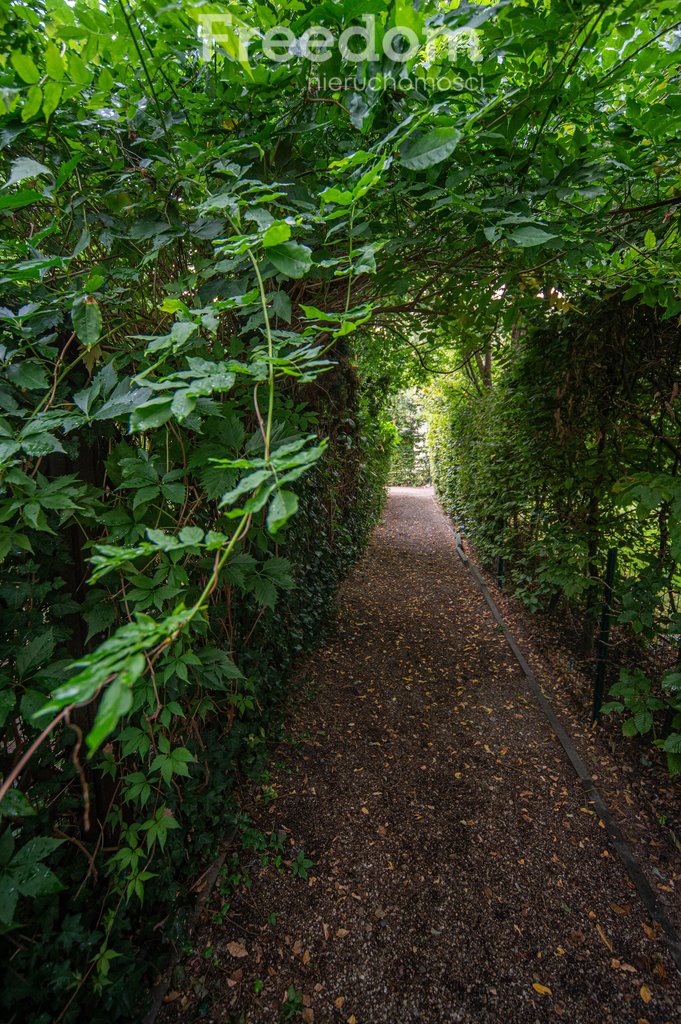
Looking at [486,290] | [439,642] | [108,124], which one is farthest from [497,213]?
[439,642]

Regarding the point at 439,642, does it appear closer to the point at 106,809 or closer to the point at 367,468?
the point at 106,809

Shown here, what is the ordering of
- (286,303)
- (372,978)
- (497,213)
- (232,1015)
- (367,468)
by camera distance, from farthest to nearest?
(367,468) → (372,978) → (232,1015) → (497,213) → (286,303)

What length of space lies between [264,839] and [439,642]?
9.32 ft

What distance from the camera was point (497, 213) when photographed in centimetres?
147

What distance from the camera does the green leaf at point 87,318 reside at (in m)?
1.19

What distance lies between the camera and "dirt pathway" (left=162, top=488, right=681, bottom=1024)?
1.81 meters

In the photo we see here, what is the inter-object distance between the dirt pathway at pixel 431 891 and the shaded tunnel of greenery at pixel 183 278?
16.7 inches

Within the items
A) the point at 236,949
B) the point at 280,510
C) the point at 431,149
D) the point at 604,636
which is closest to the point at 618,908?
the point at 604,636

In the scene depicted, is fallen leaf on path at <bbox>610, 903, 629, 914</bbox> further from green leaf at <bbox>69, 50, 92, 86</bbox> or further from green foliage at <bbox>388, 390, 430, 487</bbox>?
green foliage at <bbox>388, 390, 430, 487</bbox>

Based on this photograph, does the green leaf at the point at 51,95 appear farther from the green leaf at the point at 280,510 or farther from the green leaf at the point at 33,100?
the green leaf at the point at 280,510

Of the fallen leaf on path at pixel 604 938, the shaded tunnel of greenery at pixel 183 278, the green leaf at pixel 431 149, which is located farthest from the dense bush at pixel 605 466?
the green leaf at pixel 431 149

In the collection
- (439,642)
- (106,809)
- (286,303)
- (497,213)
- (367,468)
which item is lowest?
(439,642)

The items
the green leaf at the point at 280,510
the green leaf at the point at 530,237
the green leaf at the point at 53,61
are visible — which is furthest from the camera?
the green leaf at the point at 530,237

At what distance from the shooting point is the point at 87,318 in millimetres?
1200
